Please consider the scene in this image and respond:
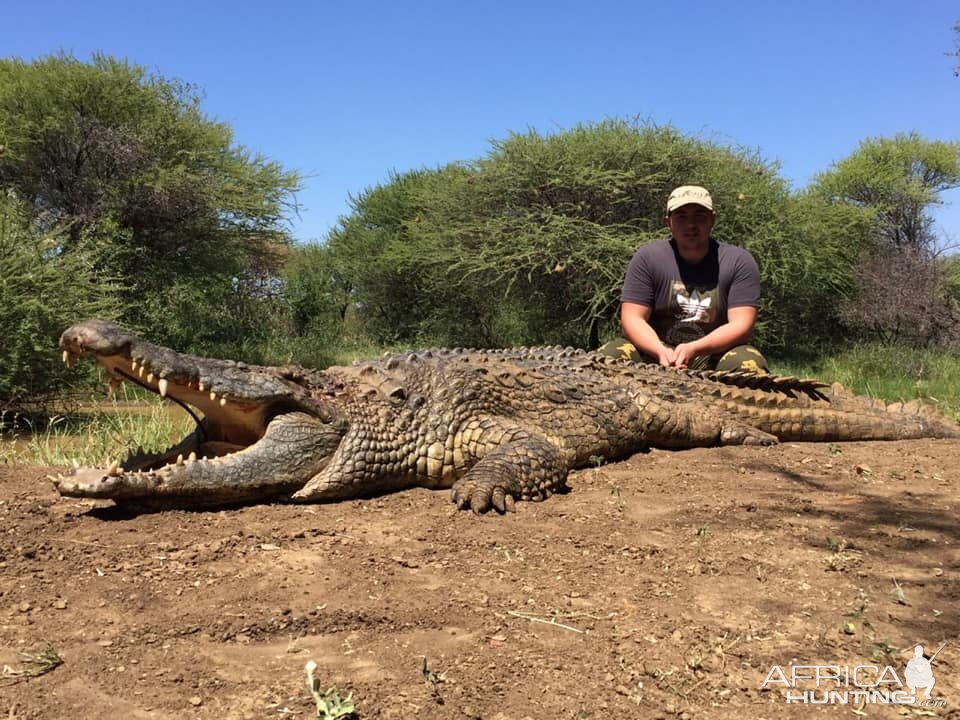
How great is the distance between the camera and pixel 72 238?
15109 millimetres

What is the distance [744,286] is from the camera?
5895 mm

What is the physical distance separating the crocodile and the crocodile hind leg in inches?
0.4

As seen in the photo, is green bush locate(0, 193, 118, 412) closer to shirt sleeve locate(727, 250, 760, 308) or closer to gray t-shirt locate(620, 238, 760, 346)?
gray t-shirt locate(620, 238, 760, 346)

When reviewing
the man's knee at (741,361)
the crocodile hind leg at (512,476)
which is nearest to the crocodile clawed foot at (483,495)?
the crocodile hind leg at (512,476)

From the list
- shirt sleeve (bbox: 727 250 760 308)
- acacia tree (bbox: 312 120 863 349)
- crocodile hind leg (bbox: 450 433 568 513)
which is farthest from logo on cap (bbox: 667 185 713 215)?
acacia tree (bbox: 312 120 863 349)

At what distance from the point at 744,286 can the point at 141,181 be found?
13874 mm

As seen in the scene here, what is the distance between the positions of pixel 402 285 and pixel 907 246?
49.2 ft

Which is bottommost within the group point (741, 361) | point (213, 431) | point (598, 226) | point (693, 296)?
point (213, 431)

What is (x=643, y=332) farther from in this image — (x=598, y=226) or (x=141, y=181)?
(x=141, y=181)

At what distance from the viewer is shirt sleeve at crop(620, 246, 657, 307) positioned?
6.05m

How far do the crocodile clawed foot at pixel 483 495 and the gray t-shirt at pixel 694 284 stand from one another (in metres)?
2.78

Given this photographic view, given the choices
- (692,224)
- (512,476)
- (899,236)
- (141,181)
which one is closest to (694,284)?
(692,224)

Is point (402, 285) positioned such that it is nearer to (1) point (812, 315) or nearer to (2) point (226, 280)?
(2) point (226, 280)

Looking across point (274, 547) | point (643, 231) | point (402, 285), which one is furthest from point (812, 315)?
point (274, 547)
